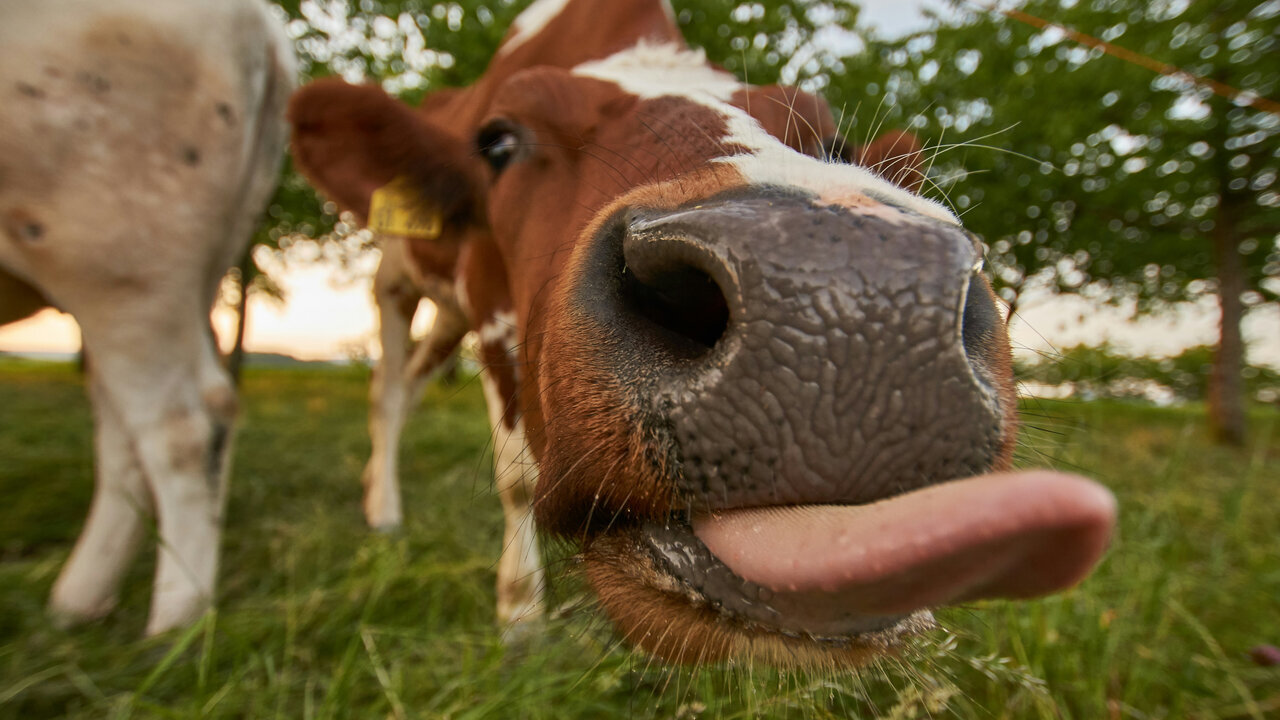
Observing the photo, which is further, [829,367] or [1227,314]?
[1227,314]

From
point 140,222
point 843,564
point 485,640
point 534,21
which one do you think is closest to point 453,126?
point 534,21

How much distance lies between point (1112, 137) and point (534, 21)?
28.4ft

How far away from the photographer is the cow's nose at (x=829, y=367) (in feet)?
2.18

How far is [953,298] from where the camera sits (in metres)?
0.67

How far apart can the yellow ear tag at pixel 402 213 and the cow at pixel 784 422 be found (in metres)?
1.33

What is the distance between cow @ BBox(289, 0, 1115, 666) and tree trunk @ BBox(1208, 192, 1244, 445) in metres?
10.7

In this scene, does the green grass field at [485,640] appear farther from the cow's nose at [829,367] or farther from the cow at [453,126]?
the cow at [453,126]

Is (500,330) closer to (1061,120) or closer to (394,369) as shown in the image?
(394,369)

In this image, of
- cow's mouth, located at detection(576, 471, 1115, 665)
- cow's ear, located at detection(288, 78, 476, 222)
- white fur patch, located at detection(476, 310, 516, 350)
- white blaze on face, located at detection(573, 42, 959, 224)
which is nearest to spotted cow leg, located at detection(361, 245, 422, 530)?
cow's ear, located at detection(288, 78, 476, 222)

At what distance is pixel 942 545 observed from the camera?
550 mm

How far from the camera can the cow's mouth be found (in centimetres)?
54

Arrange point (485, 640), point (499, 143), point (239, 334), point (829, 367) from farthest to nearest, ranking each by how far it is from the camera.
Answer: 1. point (239, 334)
2. point (499, 143)
3. point (485, 640)
4. point (829, 367)

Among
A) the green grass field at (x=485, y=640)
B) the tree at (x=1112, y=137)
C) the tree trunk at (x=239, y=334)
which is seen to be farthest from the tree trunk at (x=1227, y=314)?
the tree trunk at (x=239, y=334)

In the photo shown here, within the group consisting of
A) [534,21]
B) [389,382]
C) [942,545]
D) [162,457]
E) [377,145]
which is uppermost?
[534,21]
